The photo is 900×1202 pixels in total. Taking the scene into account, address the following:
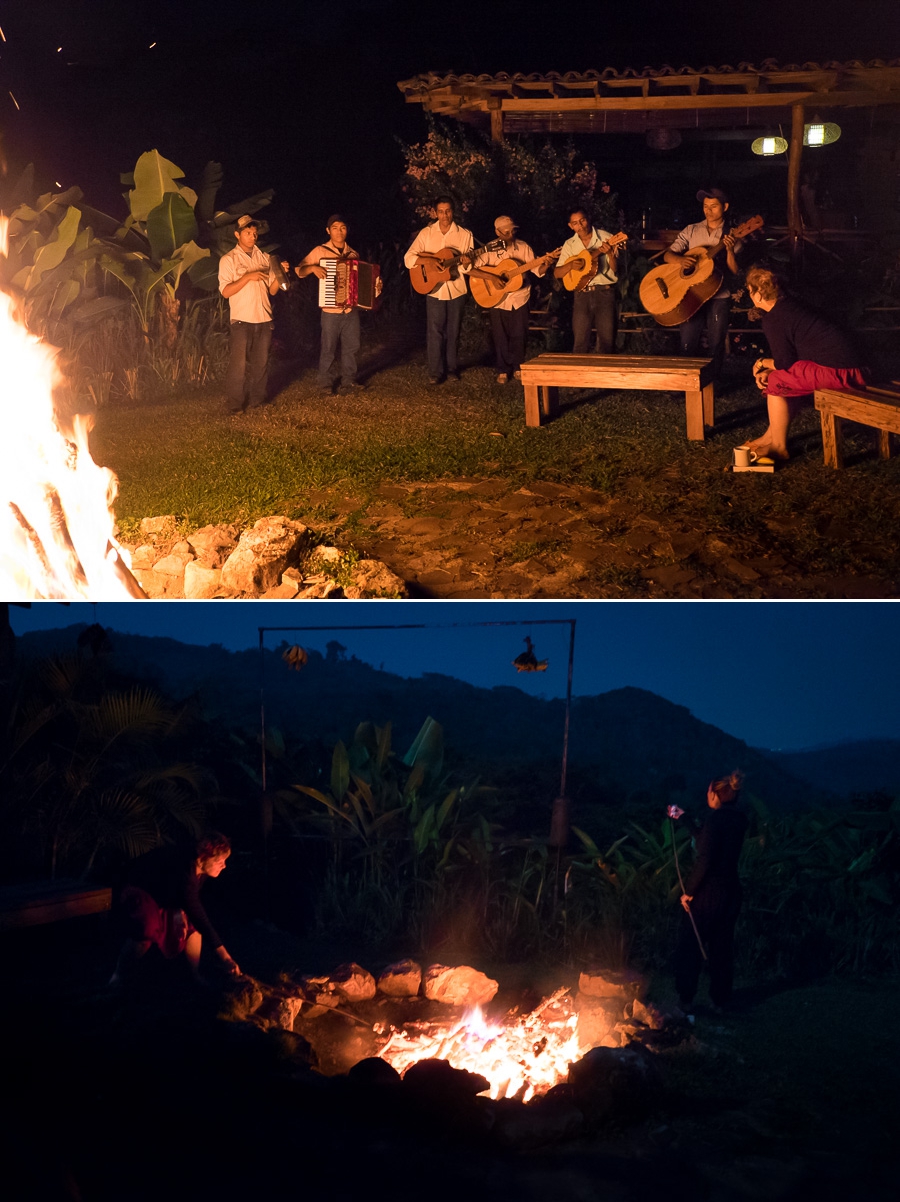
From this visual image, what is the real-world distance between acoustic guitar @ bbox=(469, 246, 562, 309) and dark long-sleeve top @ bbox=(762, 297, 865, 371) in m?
2.67

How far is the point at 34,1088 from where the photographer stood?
474 centimetres

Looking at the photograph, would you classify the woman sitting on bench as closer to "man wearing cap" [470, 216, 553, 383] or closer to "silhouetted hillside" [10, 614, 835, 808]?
"silhouetted hillside" [10, 614, 835, 808]

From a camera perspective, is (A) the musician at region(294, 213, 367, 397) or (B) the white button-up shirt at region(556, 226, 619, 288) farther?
(B) the white button-up shirt at region(556, 226, 619, 288)

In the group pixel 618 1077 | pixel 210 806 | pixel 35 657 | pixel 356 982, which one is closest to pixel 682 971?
pixel 618 1077

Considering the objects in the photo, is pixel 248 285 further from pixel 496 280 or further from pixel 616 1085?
pixel 616 1085

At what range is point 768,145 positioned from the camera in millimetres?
12648

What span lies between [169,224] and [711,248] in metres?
4.80

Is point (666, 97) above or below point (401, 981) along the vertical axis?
above

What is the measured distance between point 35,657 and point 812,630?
12.7ft

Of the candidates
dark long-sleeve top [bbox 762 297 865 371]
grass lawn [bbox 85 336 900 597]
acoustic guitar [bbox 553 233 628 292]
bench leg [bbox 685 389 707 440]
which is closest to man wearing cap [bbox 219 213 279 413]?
grass lawn [bbox 85 336 900 597]

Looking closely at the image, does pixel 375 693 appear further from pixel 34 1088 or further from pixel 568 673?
pixel 34 1088

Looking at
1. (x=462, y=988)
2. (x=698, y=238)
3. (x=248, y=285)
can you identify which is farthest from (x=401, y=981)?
(x=698, y=238)

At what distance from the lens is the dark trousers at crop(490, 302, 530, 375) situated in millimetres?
9398

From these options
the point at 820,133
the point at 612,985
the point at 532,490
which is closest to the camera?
the point at 612,985
